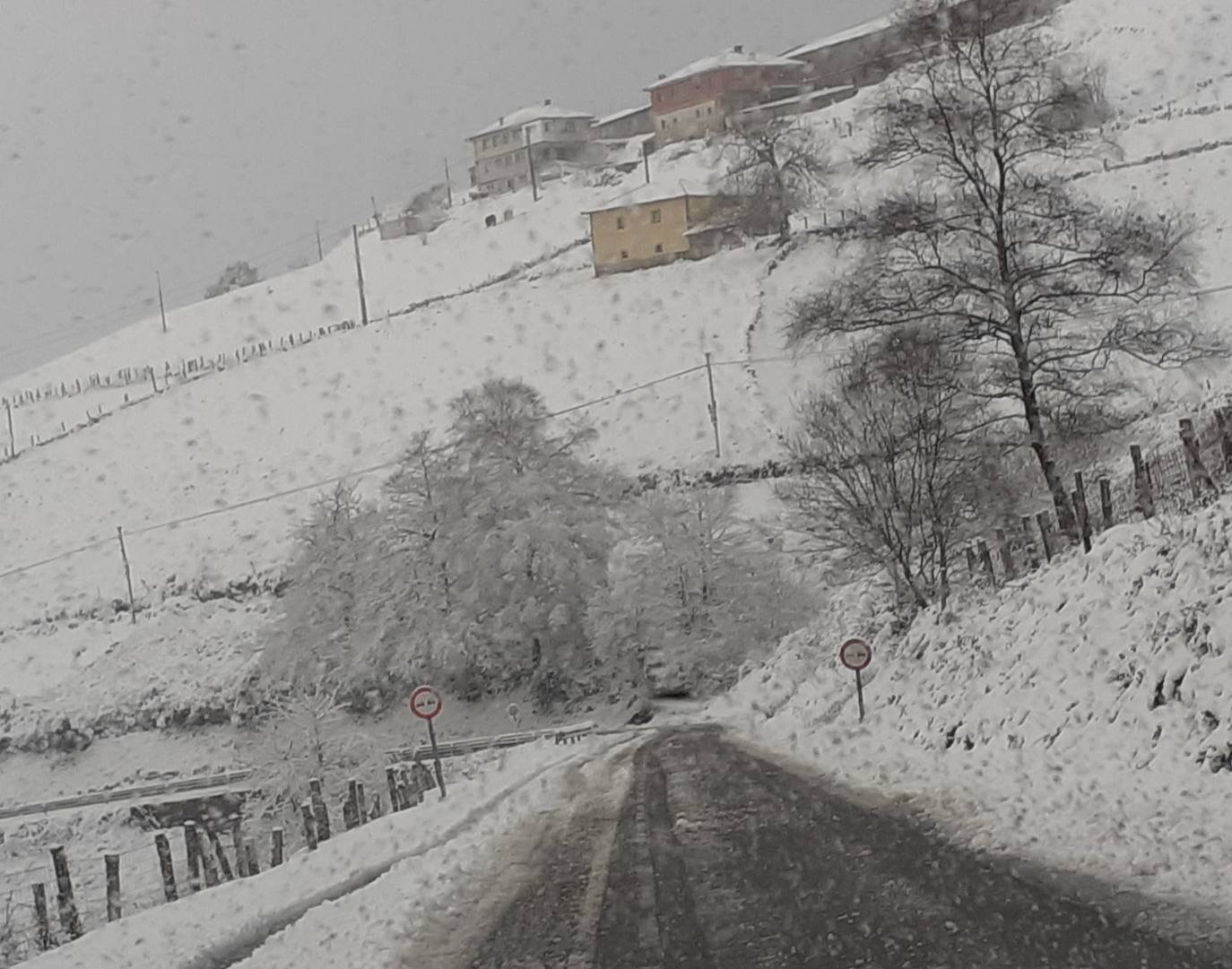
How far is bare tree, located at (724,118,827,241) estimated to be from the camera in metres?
84.6

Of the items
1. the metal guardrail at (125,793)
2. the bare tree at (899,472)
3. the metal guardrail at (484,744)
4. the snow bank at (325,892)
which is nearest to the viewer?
the snow bank at (325,892)

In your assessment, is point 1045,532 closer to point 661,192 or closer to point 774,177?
point 774,177

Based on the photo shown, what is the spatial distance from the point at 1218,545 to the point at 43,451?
74.0 m

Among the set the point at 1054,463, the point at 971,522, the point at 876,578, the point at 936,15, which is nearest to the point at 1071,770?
the point at 1054,463

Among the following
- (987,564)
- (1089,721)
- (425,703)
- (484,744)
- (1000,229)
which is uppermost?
(1000,229)

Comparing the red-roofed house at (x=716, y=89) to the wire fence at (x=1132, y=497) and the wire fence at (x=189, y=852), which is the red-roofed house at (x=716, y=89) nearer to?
the wire fence at (x=189, y=852)

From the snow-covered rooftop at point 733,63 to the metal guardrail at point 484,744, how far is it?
98472mm

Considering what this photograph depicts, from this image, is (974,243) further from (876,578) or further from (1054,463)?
(876,578)

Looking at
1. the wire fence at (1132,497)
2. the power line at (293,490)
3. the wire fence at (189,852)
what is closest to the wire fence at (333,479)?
the power line at (293,490)

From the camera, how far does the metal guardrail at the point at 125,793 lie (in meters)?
40.2

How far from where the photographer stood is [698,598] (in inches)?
1842

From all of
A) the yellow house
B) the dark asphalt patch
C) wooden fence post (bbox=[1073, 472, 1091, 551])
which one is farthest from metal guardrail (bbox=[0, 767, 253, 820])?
the yellow house

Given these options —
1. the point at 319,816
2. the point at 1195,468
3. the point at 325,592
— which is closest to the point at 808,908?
the point at 1195,468

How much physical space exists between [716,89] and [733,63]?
2712 millimetres
